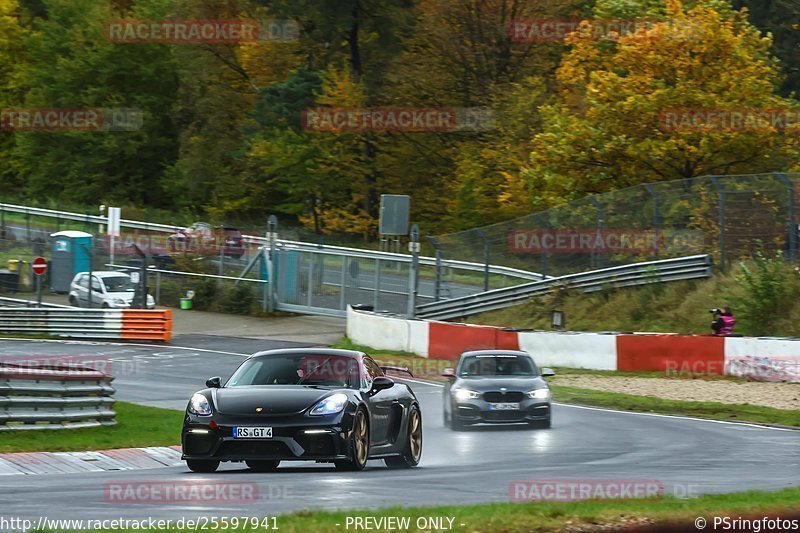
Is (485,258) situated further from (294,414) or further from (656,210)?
(294,414)

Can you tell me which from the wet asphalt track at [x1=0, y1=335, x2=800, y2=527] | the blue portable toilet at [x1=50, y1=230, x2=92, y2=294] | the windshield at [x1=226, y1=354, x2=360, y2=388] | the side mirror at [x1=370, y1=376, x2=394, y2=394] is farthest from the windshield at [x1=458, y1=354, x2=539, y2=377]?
the blue portable toilet at [x1=50, y1=230, x2=92, y2=294]

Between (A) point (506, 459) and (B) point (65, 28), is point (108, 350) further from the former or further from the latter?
(B) point (65, 28)

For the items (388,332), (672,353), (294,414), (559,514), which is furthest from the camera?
(388,332)

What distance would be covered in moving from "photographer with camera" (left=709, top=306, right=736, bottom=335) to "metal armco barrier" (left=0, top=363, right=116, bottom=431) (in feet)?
52.4

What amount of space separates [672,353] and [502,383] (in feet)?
32.8

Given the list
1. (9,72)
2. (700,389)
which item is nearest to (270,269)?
(700,389)

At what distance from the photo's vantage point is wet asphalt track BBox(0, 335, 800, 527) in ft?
32.6

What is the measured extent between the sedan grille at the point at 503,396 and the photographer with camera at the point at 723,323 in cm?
1179

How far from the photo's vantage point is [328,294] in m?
45.3

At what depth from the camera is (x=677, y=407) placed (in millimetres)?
23422

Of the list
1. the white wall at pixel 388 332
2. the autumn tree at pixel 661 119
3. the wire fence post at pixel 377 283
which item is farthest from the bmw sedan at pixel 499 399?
the autumn tree at pixel 661 119

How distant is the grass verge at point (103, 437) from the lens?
51.3 ft

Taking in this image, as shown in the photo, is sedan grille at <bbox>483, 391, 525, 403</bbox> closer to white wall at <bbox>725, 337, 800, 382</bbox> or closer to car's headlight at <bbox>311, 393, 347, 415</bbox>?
car's headlight at <bbox>311, 393, 347, 415</bbox>

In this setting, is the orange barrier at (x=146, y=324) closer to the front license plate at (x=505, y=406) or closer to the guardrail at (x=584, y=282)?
the guardrail at (x=584, y=282)
